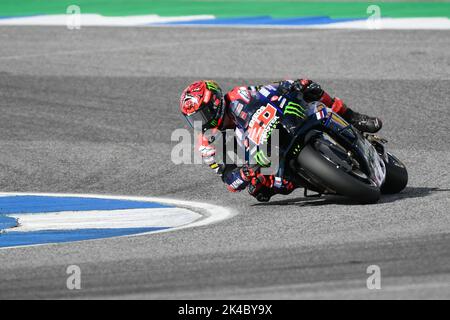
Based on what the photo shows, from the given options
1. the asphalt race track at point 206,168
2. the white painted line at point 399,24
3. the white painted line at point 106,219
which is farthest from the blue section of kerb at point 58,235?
the white painted line at point 399,24

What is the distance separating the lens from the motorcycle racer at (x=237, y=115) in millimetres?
10180

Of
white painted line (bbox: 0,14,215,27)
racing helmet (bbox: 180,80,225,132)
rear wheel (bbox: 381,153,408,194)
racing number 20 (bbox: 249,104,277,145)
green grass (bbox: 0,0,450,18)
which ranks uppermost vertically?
green grass (bbox: 0,0,450,18)

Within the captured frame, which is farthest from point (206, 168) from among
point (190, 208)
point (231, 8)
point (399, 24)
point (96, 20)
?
point (231, 8)

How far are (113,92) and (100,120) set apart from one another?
1.53m

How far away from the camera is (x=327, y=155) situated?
32.4 feet

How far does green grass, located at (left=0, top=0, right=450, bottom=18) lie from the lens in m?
22.3

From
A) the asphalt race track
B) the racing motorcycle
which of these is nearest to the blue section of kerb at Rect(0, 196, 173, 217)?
the asphalt race track

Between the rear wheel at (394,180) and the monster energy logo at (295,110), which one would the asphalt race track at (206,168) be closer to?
the rear wheel at (394,180)

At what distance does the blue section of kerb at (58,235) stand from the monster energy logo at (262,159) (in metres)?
1.05

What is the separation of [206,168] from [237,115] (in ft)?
8.96

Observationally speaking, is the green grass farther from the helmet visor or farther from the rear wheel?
the helmet visor

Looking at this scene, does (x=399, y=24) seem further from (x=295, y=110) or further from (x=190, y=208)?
(x=295, y=110)

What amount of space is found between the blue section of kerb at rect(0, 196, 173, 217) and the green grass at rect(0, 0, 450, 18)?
11.4 meters
